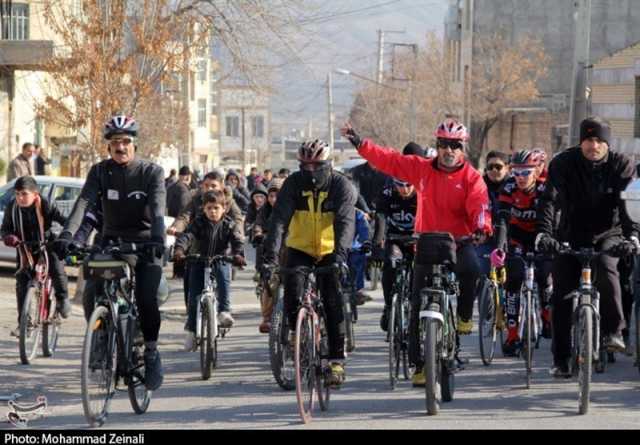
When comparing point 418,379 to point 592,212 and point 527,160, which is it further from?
point 527,160

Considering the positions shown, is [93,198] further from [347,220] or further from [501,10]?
[501,10]

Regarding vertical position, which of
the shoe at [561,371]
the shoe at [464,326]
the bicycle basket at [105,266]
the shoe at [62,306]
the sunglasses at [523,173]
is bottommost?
the shoe at [561,371]

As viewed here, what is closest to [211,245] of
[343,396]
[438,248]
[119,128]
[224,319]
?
[224,319]

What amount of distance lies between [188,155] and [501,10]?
2584 cm

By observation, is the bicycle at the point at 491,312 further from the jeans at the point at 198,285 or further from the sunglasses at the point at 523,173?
the jeans at the point at 198,285

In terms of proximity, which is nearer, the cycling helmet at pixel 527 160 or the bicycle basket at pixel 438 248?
the bicycle basket at pixel 438 248

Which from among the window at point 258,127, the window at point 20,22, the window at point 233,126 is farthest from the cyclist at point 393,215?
the window at point 233,126

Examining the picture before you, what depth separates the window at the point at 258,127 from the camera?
477 feet

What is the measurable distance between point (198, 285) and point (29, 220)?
6.44ft

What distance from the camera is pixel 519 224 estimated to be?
1353cm

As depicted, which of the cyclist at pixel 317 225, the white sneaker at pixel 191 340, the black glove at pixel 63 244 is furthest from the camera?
the white sneaker at pixel 191 340

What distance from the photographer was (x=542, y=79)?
61.2 m

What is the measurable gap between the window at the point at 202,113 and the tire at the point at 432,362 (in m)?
86.4

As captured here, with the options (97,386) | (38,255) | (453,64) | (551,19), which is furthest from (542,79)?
(97,386)
